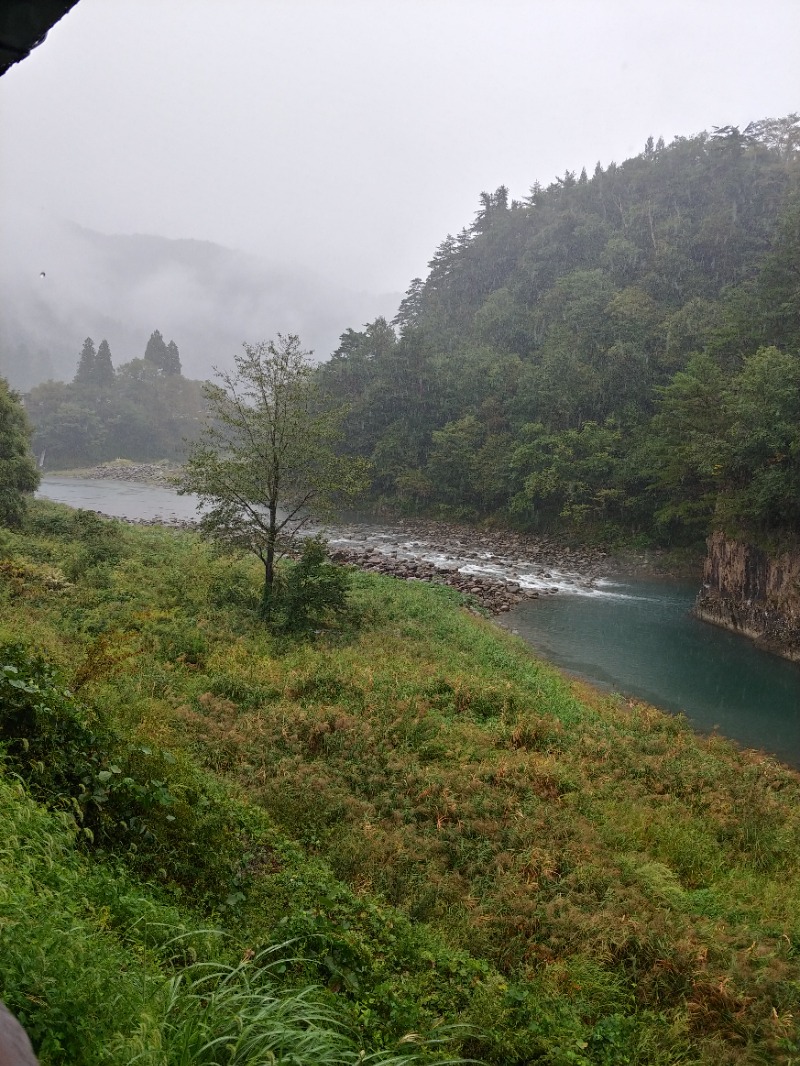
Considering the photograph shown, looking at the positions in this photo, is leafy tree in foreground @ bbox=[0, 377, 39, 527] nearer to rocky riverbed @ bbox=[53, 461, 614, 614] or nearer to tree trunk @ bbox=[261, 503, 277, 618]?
rocky riverbed @ bbox=[53, 461, 614, 614]

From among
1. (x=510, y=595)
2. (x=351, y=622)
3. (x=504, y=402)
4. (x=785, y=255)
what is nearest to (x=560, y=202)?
(x=504, y=402)

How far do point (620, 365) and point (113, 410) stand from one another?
94.0 metres

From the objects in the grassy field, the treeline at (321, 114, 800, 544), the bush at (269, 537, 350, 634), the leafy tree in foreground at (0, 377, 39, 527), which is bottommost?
the grassy field

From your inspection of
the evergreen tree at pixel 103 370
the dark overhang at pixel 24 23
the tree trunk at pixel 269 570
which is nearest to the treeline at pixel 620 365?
the tree trunk at pixel 269 570

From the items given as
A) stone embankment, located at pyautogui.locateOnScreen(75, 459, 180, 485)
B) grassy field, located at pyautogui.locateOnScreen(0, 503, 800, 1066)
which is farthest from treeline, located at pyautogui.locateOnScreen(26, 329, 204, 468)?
grassy field, located at pyautogui.locateOnScreen(0, 503, 800, 1066)

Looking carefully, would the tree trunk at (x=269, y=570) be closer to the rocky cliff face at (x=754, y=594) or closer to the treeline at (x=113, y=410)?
the rocky cliff face at (x=754, y=594)

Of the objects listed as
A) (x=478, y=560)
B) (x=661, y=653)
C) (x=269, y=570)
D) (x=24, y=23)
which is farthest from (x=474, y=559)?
(x=24, y=23)

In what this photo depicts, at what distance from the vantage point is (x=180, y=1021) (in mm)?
3430

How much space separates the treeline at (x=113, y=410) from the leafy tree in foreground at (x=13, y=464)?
225 feet

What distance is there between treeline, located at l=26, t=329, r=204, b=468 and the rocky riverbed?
60636 millimetres

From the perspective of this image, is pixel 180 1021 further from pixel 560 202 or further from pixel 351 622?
pixel 560 202

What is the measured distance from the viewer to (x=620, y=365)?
161 feet

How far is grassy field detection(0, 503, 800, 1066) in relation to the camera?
412 cm

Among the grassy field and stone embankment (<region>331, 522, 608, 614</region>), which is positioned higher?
stone embankment (<region>331, 522, 608, 614</region>)
